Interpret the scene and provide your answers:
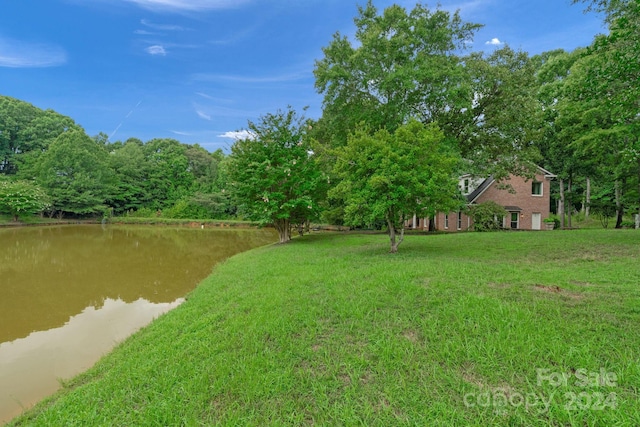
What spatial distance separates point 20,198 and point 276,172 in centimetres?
2581

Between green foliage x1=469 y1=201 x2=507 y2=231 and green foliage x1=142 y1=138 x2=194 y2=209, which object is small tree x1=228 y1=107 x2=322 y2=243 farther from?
green foliage x1=142 y1=138 x2=194 y2=209

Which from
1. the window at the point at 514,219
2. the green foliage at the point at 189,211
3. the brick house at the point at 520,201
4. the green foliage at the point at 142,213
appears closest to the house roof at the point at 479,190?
the brick house at the point at 520,201

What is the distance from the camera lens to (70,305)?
21.1 feet

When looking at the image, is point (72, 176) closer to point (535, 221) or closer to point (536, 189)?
point (536, 189)

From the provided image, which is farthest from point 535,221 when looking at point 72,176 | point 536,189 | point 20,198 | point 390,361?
point 72,176

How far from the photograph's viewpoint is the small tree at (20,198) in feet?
81.6

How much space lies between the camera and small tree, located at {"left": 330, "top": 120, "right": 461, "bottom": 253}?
742 centimetres

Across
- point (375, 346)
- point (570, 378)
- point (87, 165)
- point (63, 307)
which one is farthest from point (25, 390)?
point (87, 165)

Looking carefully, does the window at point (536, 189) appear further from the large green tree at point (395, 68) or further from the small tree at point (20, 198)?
the small tree at point (20, 198)

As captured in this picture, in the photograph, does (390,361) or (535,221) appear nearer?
(390,361)

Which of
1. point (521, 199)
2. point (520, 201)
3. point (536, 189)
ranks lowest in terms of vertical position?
point (520, 201)

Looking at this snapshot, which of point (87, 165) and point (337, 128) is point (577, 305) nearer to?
point (337, 128)

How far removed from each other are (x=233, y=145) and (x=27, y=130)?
34461 millimetres

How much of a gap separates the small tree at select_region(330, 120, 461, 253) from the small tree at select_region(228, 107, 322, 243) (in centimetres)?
415
